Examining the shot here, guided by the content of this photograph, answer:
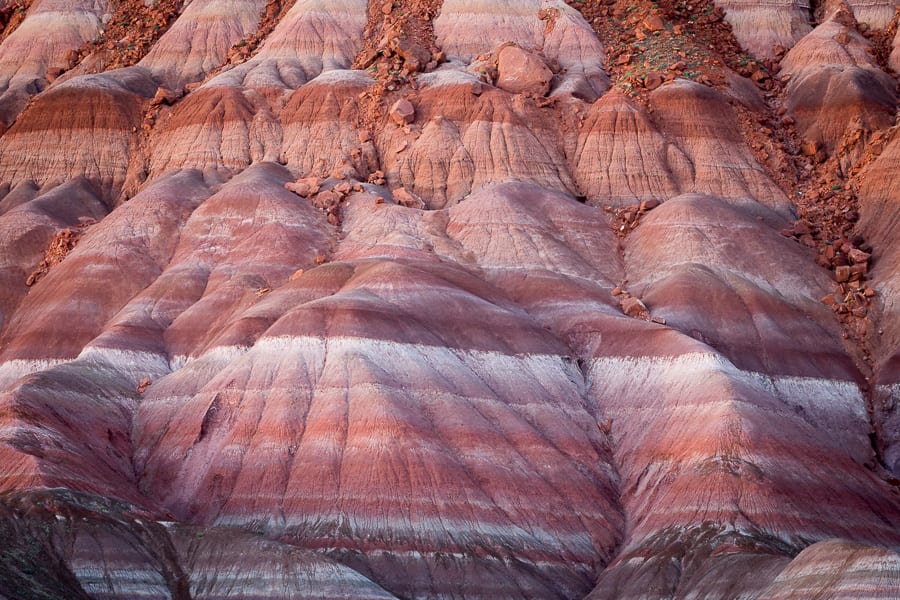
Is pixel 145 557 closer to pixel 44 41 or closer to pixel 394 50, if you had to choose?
pixel 394 50

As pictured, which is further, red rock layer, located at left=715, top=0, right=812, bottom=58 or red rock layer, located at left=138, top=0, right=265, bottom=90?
red rock layer, located at left=138, top=0, right=265, bottom=90

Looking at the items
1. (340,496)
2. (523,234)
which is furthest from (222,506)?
(523,234)

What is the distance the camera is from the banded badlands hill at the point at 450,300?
182 feet

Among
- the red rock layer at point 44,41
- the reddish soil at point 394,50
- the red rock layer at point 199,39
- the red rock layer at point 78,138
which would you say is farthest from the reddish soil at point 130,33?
the reddish soil at point 394,50

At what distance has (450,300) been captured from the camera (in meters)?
68.2

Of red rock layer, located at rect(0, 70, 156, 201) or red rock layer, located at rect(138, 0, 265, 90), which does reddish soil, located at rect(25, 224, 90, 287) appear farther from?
red rock layer, located at rect(138, 0, 265, 90)

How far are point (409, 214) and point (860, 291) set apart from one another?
24.3m

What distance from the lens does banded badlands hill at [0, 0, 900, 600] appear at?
55531 millimetres

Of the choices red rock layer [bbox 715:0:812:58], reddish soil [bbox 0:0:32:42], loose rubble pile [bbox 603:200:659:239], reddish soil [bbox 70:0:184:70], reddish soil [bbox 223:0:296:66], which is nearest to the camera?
→ loose rubble pile [bbox 603:200:659:239]

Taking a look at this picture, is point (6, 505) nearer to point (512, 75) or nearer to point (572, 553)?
point (572, 553)

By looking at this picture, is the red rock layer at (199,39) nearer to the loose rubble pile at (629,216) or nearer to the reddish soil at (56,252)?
the reddish soil at (56,252)

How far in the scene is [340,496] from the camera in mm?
57688

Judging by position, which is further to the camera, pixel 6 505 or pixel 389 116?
pixel 389 116

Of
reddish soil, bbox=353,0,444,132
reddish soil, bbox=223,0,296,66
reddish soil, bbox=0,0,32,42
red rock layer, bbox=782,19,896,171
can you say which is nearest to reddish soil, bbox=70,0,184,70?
reddish soil, bbox=223,0,296,66
